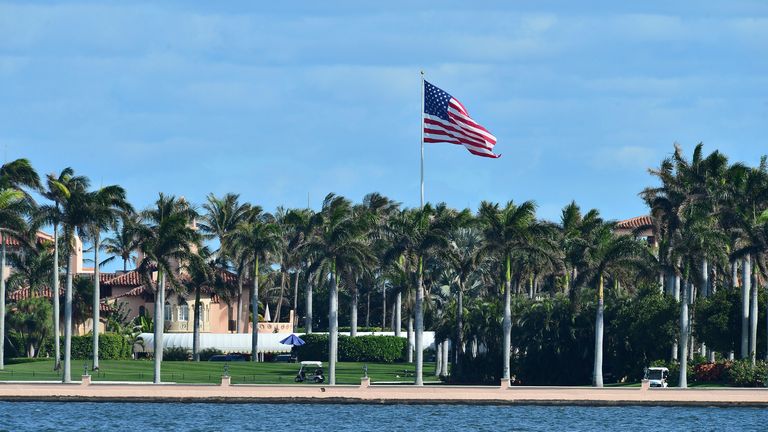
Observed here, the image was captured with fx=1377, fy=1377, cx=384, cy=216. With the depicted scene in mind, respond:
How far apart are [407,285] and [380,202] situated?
40.6m

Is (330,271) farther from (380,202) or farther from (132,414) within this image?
(380,202)

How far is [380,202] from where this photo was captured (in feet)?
465

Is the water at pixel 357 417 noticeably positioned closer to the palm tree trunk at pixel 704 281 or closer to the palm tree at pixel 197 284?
the palm tree trunk at pixel 704 281

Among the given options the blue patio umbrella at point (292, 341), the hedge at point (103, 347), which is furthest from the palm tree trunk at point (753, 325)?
the hedge at point (103, 347)

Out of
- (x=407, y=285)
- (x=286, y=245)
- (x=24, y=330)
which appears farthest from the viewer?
(x=286, y=245)

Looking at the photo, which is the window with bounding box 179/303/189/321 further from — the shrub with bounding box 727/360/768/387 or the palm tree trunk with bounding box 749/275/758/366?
the shrub with bounding box 727/360/768/387

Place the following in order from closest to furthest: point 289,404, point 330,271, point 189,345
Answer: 1. point 289,404
2. point 330,271
3. point 189,345

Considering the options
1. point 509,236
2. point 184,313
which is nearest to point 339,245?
point 509,236

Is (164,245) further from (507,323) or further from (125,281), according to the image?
(125,281)

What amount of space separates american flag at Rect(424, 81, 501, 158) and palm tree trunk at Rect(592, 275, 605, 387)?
14350 mm

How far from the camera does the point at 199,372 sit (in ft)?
339

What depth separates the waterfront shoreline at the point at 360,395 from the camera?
81.9m

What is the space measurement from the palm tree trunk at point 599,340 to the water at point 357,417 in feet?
26.9

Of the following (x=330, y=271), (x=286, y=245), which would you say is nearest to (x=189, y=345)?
(x=286, y=245)
